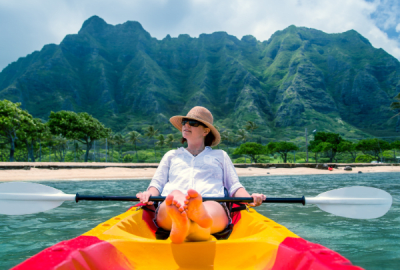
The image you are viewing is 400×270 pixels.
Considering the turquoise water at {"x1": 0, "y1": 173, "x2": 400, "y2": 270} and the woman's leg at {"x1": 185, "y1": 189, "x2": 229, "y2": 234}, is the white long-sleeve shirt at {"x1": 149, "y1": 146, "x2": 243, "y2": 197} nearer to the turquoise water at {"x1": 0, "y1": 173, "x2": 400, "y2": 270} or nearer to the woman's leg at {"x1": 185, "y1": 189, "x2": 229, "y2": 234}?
the woman's leg at {"x1": 185, "y1": 189, "x2": 229, "y2": 234}

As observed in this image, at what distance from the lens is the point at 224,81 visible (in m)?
114

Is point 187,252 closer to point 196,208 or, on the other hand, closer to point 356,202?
point 196,208

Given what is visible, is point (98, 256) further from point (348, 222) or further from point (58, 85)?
point (58, 85)

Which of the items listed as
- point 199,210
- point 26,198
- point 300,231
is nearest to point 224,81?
point 300,231

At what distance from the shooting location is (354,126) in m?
98.2

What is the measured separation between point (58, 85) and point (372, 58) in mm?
125419

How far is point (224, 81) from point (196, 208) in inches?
4543

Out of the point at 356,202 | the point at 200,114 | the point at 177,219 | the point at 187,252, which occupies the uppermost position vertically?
the point at 200,114

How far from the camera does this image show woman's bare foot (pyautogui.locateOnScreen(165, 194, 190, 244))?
1.72 metres

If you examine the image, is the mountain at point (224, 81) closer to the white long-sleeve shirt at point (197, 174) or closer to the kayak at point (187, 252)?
the white long-sleeve shirt at point (197, 174)

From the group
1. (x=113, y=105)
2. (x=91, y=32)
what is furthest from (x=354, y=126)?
(x=91, y=32)

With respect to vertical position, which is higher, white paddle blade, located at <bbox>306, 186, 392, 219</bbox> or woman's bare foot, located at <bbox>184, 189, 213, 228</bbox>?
woman's bare foot, located at <bbox>184, 189, 213, 228</bbox>

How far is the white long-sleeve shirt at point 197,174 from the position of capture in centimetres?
263

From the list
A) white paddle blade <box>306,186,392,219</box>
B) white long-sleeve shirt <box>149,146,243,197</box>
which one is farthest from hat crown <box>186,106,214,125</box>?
white paddle blade <box>306,186,392,219</box>
